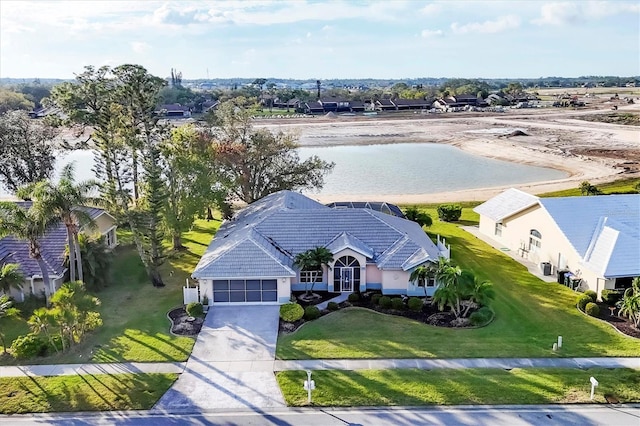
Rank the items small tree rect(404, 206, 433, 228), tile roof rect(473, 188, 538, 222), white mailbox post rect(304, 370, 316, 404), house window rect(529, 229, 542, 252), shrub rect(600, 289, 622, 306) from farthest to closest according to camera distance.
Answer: small tree rect(404, 206, 433, 228), tile roof rect(473, 188, 538, 222), house window rect(529, 229, 542, 252), shrub rect(600, 289, 622, 306), white mailbox post rect(304, 370, 316, 404)

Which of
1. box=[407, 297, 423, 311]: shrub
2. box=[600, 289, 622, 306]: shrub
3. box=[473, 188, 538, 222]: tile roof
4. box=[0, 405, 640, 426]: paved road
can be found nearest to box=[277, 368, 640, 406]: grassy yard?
box=[0, 405, 640, 426]: paved road

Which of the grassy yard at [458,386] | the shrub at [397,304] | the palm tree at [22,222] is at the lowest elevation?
the grassy yard at [458,386]

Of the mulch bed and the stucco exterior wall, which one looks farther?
the stucco exterior wall

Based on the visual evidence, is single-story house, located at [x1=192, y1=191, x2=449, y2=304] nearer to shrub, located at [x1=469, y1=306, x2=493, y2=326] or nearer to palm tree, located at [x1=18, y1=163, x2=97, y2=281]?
shrub, located at [x1=469, y1=306, x2=493, y2=326]

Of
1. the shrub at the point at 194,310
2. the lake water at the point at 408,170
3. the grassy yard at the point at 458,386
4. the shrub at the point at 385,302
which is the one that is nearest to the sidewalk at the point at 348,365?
the grassy yard at the point at 458,386

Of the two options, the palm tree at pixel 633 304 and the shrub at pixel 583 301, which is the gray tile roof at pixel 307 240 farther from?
the palm tree at pixel 633 304

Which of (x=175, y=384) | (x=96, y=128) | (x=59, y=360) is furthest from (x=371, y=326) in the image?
(x=96, y=128)

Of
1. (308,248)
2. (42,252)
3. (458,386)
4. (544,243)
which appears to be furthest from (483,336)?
(42,252)
